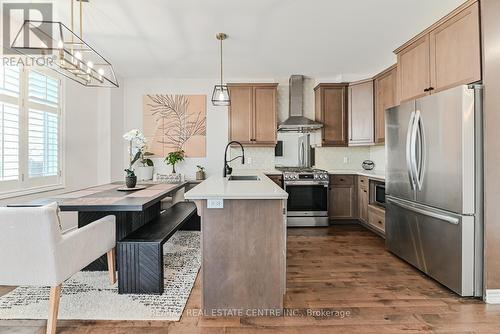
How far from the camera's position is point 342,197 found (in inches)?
187

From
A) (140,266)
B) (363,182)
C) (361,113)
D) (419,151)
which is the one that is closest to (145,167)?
(140,266)

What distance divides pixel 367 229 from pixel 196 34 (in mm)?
3739

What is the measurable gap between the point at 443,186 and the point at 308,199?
2.38 meters

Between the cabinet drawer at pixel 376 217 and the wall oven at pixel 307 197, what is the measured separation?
68 centimetres

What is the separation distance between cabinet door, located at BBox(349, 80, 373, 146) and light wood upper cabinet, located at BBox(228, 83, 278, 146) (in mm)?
1307

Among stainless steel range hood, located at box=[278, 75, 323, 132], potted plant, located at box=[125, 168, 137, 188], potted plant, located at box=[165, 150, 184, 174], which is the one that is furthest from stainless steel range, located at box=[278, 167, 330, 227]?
potted plant, located at box=[125, 168, 137, 188]

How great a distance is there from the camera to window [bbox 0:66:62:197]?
2.98 metres

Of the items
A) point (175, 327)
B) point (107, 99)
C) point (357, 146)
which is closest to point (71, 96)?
point (107, 99)

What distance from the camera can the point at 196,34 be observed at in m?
3.34

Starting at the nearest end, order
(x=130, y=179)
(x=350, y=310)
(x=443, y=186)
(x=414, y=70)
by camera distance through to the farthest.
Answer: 1. (x=350, y=310)
2. (x=443, y=186)
3. (x=414, y=70)
4. (x=130, y=179)

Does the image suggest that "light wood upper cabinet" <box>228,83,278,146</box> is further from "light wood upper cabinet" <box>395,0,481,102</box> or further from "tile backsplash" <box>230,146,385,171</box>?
"light wood upper cabinet" <box>395,0,481,102</box>

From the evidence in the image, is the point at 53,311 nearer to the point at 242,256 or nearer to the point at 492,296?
the point at 242,256

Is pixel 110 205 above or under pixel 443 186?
under

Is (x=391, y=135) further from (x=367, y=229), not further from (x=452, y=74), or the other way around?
(x=367, y=229)
